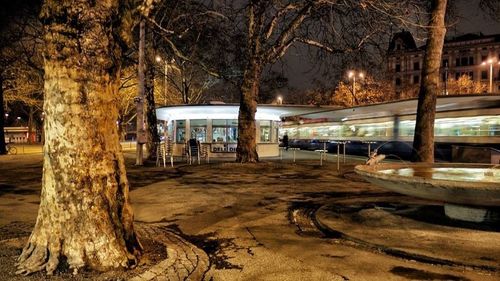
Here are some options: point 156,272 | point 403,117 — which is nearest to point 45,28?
point 156,272

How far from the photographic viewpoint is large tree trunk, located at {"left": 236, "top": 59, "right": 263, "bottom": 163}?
20641 mm

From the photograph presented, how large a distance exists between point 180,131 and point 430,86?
62.5ft

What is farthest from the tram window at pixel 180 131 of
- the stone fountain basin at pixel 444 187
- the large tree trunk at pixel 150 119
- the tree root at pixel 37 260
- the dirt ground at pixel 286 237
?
the tree root at pixel 37 260

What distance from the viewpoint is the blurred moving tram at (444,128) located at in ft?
72.2

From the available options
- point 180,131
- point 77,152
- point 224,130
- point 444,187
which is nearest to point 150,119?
point 180,131

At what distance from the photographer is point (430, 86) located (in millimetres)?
15336

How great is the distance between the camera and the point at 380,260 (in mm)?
5969

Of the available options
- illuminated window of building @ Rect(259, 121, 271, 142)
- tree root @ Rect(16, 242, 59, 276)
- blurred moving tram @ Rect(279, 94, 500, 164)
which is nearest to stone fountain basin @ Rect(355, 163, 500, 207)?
tree root @ Rect(16, 242, 59, 276)

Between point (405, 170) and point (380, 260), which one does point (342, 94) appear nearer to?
point (405, 170)

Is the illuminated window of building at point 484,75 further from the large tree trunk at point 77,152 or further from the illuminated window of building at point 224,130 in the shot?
the large tree trunk at point 77,152

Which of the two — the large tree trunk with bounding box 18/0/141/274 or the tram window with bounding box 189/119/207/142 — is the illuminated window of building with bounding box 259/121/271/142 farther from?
the large tree trunk with bounding box 18/0/141/274

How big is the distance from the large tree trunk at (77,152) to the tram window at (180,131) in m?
25.3

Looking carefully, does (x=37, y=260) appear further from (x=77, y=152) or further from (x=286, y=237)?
(x=286, y=237)

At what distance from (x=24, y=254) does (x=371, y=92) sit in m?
63.4
